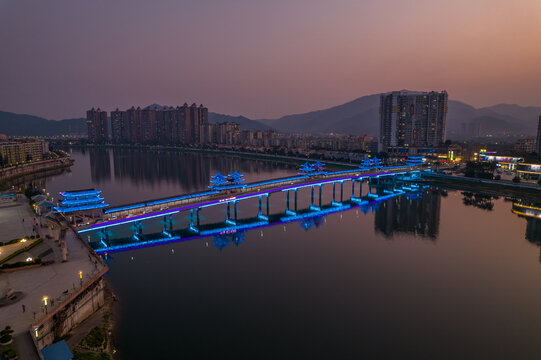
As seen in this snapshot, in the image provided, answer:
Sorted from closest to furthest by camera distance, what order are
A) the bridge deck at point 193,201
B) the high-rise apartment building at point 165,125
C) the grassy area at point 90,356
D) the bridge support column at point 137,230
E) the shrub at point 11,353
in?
the shrub at point 11,353 < the grassy area at point 90,356 < the bridge deck at point 193,201 < the bridge support column at point 137,230 < the high-rise apartment building at point 165,125

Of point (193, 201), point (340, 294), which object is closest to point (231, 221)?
point (193, 201)

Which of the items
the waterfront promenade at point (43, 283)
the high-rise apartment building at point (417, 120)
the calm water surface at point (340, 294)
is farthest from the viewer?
the high-rise apartment building at point (417, 120)

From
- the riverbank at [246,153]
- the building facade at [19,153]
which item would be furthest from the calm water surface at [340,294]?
the building facade at [19,153]

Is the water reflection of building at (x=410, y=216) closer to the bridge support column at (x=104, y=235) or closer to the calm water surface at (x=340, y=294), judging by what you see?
the calm water surface at (x=340, y=294)

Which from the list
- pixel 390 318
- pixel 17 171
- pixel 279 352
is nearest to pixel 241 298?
pixel 279 352

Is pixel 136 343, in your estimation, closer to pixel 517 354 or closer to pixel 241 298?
pixel 241 298
